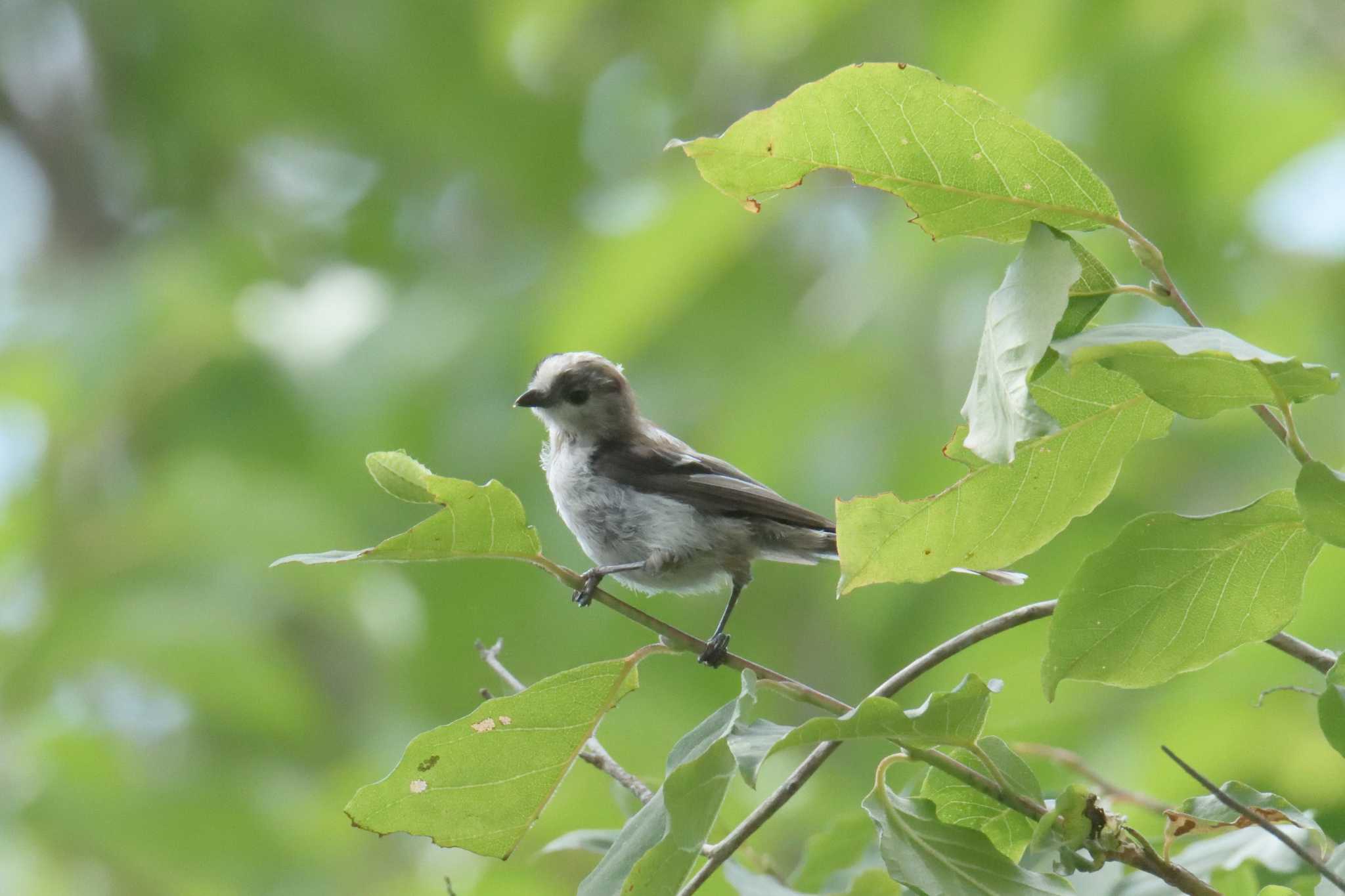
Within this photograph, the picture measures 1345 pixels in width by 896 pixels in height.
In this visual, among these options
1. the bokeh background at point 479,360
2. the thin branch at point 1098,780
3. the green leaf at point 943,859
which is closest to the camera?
the green leaf at point 943,859

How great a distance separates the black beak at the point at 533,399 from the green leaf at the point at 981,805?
7.29 ft

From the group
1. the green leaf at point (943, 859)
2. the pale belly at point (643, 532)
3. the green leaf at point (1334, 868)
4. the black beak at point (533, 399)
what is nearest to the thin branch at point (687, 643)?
the green leaf at point (943, 859)

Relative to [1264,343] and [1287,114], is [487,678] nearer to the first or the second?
[1264,343]

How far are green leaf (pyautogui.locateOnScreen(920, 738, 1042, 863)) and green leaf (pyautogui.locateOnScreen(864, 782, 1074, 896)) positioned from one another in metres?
0.10

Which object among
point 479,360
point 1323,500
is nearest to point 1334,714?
point 1323,500

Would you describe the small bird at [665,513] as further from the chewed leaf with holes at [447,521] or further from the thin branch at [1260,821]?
the thin branch at [1260,821]

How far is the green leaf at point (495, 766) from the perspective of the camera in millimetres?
1717

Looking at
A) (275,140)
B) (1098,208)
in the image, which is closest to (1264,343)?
(1098,208)

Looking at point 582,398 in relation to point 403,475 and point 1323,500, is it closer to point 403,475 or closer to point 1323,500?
point 403,475

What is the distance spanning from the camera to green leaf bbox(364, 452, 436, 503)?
164 cm

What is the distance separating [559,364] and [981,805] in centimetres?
259

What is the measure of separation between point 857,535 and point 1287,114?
3.50 m

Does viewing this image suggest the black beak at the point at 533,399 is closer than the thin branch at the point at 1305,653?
No

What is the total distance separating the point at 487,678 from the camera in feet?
19.8
